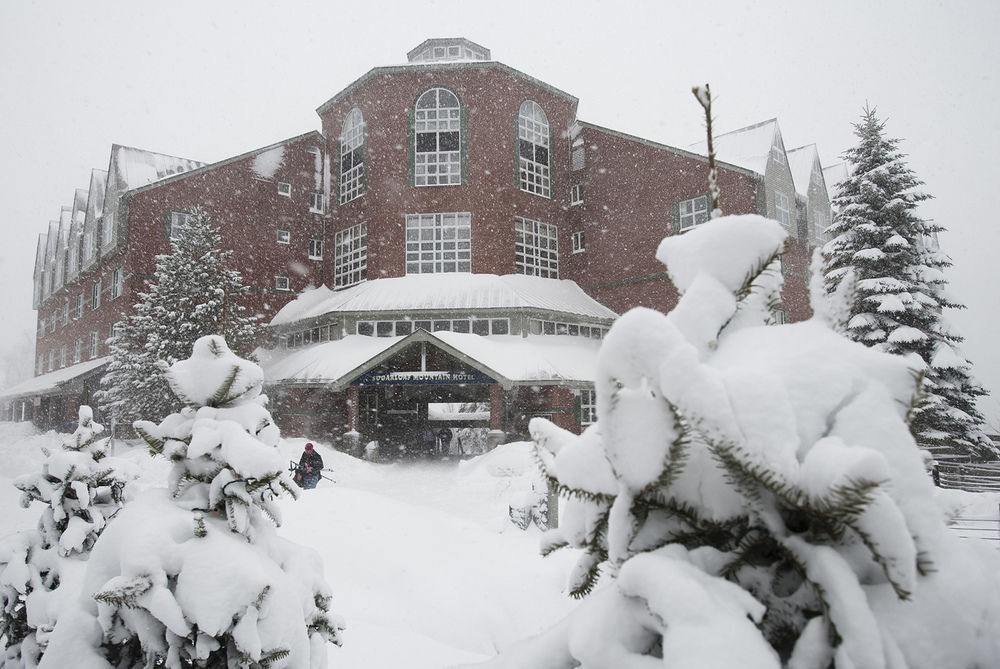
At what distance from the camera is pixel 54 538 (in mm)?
4359

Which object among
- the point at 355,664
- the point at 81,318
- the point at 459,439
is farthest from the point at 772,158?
the point at 81,318

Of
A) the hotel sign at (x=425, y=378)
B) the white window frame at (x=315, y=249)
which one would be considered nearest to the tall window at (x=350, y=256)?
the white window frame at (x=315, y=249)

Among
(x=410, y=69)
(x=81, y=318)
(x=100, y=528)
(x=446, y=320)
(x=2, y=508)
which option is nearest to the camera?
(x=100, y=528)

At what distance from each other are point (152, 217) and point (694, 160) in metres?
23.9

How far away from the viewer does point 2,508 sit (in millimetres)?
12195

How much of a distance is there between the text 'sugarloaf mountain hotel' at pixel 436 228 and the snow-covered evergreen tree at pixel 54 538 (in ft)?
53.4

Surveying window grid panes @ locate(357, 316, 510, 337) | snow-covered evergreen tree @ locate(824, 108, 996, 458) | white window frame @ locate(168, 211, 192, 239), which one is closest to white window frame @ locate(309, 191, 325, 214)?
white window frame @ locate(168, 211, 192, 239)

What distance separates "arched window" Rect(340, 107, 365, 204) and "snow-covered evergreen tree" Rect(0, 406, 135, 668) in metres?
24.7

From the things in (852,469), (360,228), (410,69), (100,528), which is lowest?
(100,528)

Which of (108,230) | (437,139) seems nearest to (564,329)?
(437,139)

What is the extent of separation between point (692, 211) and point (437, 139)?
463 inches

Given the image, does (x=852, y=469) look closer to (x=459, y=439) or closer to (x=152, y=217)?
(x=459, y=439)

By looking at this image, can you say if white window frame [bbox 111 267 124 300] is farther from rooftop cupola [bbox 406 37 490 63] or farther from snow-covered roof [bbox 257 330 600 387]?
rooftop cupola [bbox 406 37 490 63]

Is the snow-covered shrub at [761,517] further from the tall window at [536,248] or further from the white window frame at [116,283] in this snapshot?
the white window frame at [116,283]
